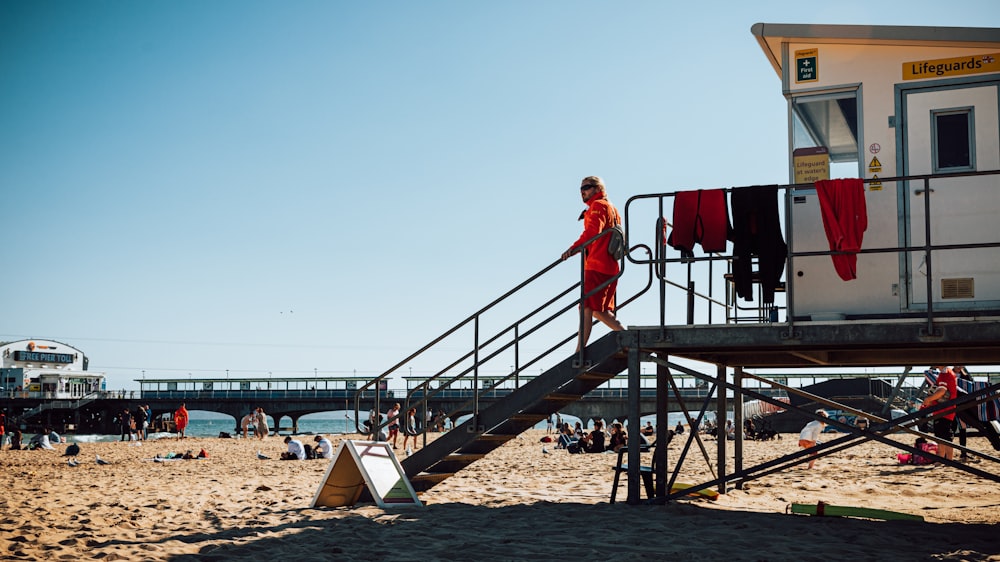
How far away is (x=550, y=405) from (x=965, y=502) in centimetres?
525

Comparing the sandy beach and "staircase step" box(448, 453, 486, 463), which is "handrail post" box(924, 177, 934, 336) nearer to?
the sandy beach

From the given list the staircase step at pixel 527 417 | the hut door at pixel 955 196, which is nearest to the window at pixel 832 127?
the hut door at pixel 955 196

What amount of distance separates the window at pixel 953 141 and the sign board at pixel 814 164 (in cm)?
98

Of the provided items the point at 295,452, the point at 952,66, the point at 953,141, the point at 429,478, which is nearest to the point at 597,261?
the point at 429,478

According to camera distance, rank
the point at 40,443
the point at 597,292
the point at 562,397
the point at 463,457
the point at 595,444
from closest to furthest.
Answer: the point at 597,292 → the point at 562,397 → the point at 463,457 → the point at 595,444 → the point at 40,443

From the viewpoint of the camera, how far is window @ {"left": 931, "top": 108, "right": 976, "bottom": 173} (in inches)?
326

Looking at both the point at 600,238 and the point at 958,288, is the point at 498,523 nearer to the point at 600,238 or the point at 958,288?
the point at 600,238

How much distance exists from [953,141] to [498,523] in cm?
555

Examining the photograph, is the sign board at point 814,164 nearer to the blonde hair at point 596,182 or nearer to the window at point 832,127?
the window at point 832,127

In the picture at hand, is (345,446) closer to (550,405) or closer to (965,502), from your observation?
(550,405)

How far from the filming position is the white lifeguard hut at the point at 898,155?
8.20 meters

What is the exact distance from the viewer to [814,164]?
8898 millimetres

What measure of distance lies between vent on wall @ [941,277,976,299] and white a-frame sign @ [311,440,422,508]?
5.67 m

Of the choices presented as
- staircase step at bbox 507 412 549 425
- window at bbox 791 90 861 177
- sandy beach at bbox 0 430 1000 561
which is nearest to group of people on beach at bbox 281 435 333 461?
sandy beach at bbox 0 430 1000 561
